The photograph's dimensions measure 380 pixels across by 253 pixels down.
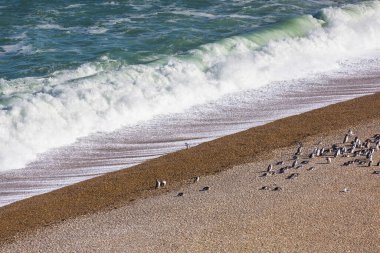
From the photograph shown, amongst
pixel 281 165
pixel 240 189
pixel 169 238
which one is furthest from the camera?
pixel 281 165

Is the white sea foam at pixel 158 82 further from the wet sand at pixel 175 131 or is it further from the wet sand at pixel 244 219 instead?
the wet sand at pixel 244 219

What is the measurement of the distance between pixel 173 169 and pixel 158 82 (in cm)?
520

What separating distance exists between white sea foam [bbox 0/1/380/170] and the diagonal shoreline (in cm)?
192

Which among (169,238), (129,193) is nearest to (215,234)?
(169,238)

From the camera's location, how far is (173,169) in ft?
40.0

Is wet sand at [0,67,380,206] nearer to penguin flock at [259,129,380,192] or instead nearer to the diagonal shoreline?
the diagonal shoreline

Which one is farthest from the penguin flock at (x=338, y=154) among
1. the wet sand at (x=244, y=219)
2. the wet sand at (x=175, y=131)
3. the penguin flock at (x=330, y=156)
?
the wet sand at (x=175, y=131)

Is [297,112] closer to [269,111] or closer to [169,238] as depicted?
[269,111]

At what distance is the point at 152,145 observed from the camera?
1365cm

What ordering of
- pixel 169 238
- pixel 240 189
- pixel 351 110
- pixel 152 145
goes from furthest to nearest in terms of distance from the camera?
pixel 351 110 < pixel 152 145 < pixel 240 189 < pixel 169 238

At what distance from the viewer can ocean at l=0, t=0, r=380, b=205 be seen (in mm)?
13734

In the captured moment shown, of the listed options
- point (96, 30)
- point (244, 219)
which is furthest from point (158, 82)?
point (244, 219)

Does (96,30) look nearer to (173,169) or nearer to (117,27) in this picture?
(117,27)

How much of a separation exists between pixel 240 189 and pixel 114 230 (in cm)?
181
